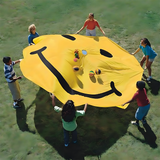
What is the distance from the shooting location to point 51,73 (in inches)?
250

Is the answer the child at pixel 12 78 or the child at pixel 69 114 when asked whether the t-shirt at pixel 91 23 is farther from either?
the child at pixel 69 114

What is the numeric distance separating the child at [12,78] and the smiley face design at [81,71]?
36 cm

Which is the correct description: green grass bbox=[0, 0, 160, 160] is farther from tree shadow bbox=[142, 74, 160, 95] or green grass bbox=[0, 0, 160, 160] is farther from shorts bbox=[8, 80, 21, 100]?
shorts bbox=[8, 80, 21, 100]

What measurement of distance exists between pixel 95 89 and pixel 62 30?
5367 millimetres

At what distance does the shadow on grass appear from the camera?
6.08 m

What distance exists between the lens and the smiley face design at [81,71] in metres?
6.25

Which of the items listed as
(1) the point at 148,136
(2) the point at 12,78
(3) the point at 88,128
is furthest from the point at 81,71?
(1) the point at 148,136

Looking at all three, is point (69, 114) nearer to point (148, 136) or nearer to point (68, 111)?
point (68, 111)

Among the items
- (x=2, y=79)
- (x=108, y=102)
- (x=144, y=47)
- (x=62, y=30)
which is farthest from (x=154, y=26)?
(x=2, y=79)

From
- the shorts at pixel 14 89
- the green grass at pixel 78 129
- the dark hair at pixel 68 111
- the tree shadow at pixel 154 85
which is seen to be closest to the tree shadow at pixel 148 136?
the green grass at pixel 78 129

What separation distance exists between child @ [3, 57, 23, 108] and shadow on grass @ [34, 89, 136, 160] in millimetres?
703

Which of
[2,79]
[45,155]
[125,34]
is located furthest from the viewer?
[125,34]

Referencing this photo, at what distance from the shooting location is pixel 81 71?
22.2 ft

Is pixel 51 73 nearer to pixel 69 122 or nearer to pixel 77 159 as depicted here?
pixel 69 122
